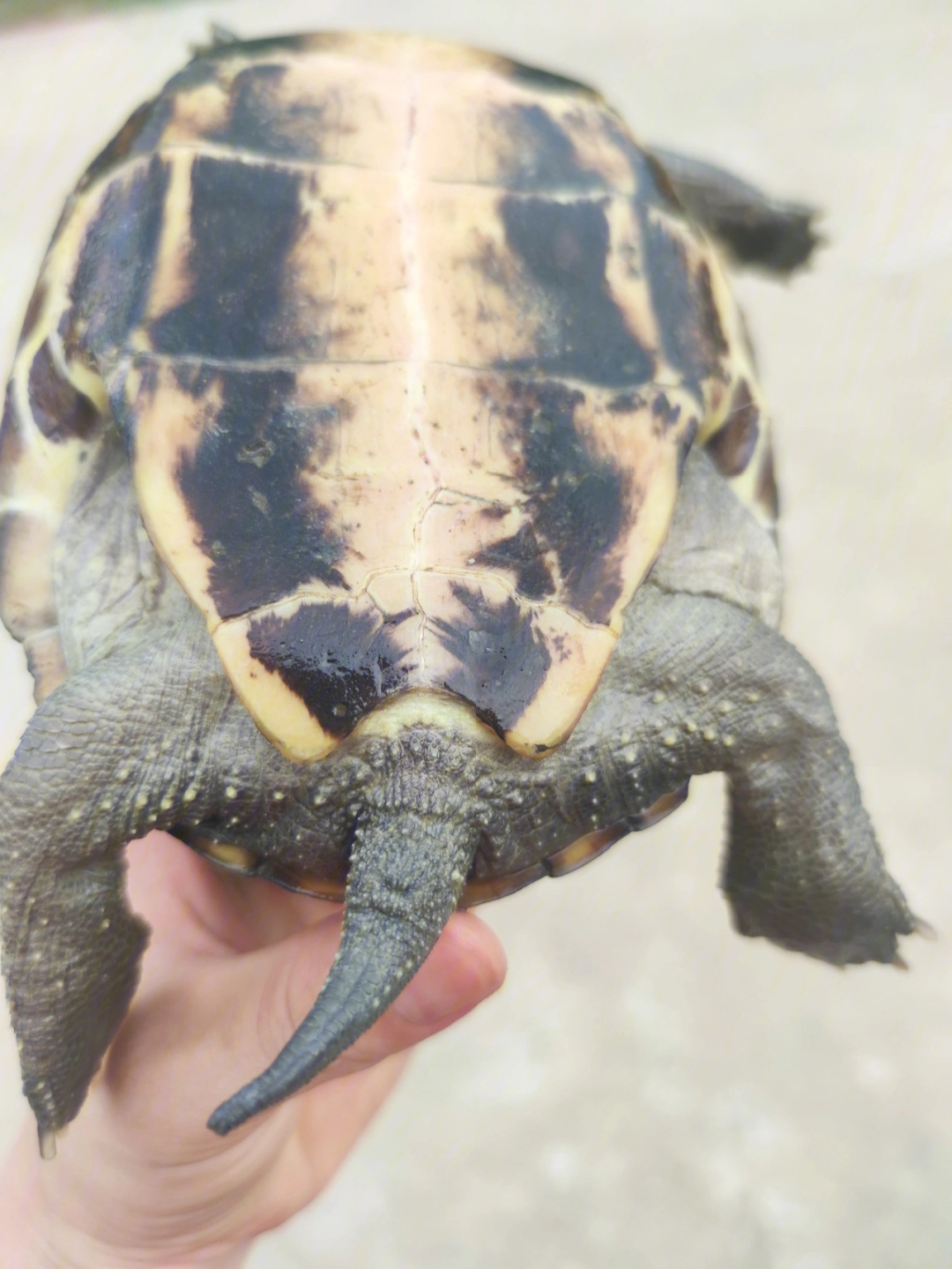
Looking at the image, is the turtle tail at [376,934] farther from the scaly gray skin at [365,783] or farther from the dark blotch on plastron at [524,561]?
the dark blotch on plastron at [524,561]

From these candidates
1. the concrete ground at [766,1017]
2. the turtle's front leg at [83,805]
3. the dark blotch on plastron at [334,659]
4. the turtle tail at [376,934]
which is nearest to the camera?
the turtle tail at [376,934]

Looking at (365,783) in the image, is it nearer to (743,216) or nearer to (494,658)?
(494,658)

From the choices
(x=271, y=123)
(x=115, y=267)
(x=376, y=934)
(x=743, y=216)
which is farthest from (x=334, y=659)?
(x=743, y=216)

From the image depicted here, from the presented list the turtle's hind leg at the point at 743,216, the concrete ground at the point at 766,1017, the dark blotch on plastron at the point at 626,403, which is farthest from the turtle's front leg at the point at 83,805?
the turtle's hind leg at the point at 743,216

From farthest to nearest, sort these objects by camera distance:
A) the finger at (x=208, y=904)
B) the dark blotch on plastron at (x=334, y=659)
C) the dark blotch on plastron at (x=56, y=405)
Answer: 1. the finger at (x=208, y=904)
2. the dark blotch on plastron at (x=56, y=405)
3. the dark blotch on plastron at (x=334, y=659)

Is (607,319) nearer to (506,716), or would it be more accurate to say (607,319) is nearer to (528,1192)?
(506,716)
